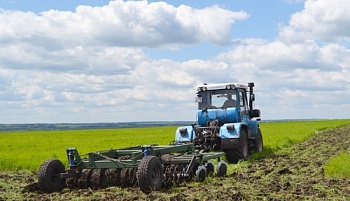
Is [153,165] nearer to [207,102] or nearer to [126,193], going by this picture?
[126,193]

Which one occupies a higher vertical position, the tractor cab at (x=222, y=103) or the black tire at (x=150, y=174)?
the tractor cab at (x=222, y=103)

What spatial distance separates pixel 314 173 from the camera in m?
13.1

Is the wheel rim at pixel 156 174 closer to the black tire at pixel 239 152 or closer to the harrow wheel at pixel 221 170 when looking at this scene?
the harrow wheel at pixel 221 170

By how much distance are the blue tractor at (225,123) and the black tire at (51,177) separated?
534cm

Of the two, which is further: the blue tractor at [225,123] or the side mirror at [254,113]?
the side mirror at [254,113]

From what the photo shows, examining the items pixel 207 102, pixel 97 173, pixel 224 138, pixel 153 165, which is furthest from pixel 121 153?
pixel 207 102

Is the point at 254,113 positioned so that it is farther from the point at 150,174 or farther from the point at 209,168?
the point at 150,174

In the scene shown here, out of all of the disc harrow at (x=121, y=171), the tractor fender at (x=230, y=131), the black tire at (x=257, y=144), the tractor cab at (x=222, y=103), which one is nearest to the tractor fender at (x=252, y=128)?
the black tire at (x=257, y=144)

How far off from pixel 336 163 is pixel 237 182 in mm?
3528

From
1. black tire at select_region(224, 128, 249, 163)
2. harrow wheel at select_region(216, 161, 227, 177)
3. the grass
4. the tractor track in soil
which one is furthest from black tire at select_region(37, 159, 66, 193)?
the grass

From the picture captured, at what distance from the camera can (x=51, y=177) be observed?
1099 centimetres

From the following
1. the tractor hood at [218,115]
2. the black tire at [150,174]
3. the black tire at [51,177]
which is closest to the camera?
the black tire at [150,174]

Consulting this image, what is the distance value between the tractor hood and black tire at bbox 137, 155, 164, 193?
21.5ft

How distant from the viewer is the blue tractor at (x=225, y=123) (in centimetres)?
1574
